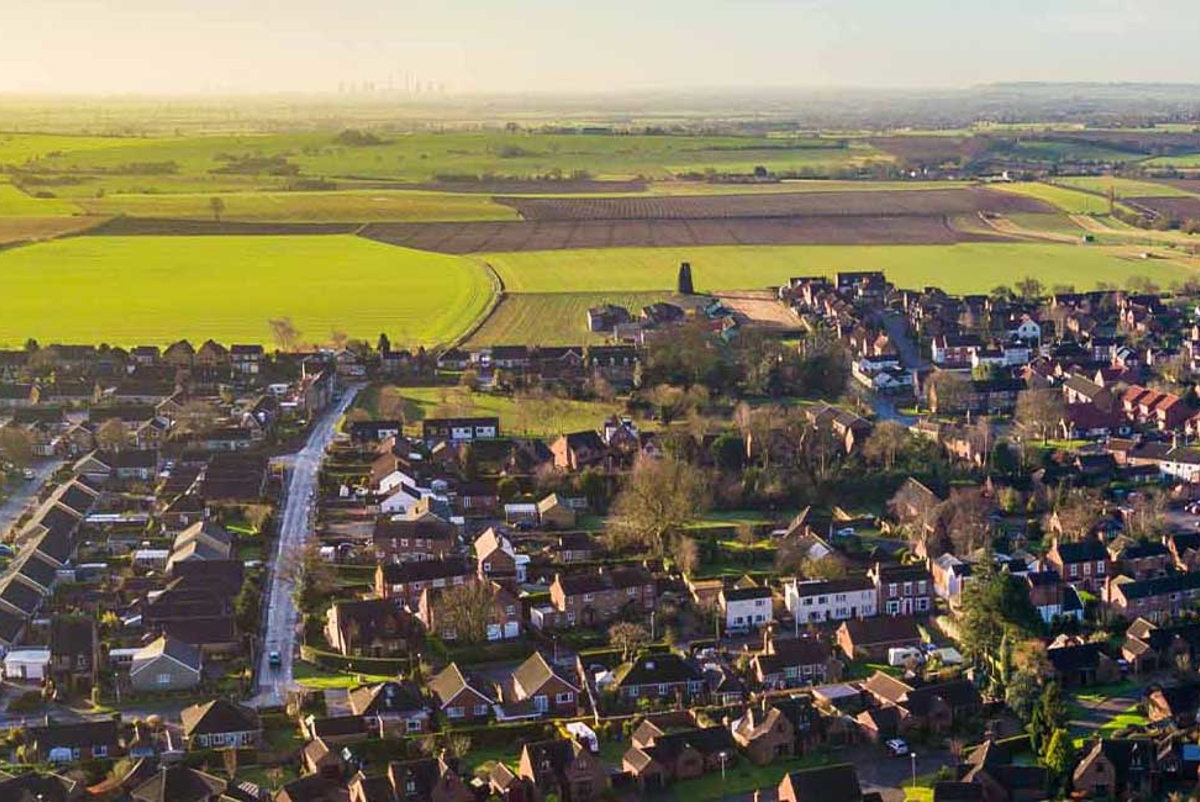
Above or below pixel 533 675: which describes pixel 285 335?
above

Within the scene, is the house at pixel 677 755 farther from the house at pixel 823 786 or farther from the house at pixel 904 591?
the house at pixel 904 591

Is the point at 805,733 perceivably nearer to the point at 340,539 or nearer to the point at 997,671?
the point at 997,671

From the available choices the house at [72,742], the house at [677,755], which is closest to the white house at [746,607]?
the house at [677,755]

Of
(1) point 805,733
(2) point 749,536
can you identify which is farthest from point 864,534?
(1) point 805,733

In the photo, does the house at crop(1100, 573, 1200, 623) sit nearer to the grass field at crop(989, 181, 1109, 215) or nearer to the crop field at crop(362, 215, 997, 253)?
the crop field at crop(362, 215, 997, 253)

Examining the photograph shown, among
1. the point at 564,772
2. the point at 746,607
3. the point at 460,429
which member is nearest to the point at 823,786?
the point at 564,772

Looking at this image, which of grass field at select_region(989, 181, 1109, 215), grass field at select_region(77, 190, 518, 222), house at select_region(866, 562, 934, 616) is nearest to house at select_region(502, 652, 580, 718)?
house at select_region(866, 562, 934, 616)

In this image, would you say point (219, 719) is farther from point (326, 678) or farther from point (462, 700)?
point (462, 700)
